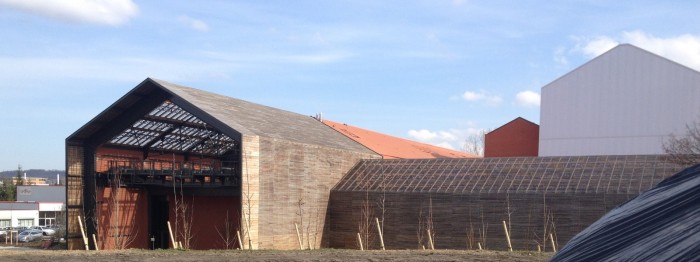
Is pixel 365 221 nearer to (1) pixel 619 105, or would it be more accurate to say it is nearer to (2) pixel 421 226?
(2) pixel 421 226

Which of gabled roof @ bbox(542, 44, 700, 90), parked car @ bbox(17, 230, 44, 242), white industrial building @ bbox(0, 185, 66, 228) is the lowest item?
parked car @ bbox(17, 230, 44, 242)

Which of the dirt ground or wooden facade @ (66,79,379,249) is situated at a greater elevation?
wooden facade @ (66,79,379,249)

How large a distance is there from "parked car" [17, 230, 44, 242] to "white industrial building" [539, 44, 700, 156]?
29423 millimetres

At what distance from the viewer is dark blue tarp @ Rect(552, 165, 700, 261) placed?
431 centimetres

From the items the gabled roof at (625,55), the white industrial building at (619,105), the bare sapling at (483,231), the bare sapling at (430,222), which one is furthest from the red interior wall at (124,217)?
the gabled roof at (625,55)

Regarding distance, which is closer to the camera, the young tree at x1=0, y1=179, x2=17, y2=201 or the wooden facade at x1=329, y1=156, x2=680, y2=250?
the wooden facade at x1=329, y1=156, x2=680, y2=250

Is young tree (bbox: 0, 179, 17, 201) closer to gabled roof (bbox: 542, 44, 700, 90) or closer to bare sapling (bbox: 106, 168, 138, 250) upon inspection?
bare sapling (bbox: 106, 168, 138, 250)

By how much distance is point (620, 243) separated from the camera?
4.94 m

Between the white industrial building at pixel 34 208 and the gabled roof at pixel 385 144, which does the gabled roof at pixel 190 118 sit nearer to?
the gabled roof at pixel 385 144

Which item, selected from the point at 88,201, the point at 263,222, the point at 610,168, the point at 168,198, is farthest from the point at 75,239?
the point at 610,168

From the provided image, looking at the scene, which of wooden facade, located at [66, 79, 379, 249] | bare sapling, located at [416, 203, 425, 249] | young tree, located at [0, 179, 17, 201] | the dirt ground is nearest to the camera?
the dirt ground

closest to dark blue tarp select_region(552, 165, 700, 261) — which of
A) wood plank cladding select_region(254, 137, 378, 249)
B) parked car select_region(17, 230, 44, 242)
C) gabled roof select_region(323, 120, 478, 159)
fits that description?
wood plank cladding select_region(254, 137, 378, 249)

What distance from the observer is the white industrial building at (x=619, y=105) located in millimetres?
33844

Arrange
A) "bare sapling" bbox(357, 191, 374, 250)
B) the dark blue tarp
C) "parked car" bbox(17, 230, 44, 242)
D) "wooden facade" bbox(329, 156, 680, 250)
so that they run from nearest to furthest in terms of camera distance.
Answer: the dark blue tarp → "wooden facade" bbox(329, 156, 680, 250) → "bare sapling" bbox(357, 191, 374, 250) → "parked car" bbox(17, 230, 44, 242)
